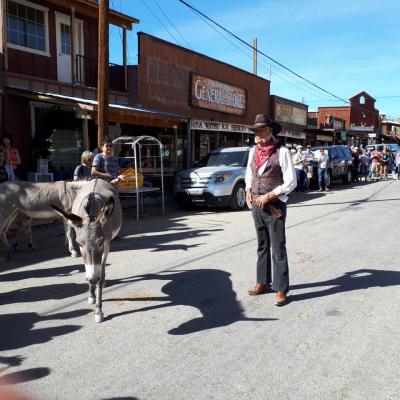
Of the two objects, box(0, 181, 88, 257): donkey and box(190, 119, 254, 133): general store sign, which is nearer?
box(0, 181, 88, 257): donkey

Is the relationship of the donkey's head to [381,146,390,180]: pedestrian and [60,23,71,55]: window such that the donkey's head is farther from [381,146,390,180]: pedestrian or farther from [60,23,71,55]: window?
[381,146,390,180]: pedestrian

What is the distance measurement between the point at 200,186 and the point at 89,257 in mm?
8882

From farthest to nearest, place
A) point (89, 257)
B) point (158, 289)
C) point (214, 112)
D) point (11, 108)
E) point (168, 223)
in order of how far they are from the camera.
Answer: point (214, 112), point (11, 108), point (168, 223), point (158, 289), point (89, 257)

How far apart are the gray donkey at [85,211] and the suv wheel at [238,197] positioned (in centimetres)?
618

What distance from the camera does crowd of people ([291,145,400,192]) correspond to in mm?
18453

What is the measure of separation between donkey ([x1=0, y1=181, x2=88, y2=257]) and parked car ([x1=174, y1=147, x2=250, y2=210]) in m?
6.06

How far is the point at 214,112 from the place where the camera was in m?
22.0

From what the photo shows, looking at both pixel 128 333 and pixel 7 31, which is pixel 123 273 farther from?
pixel 7 31

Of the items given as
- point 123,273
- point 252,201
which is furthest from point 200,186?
point 252,201

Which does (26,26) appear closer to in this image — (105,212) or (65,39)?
(65,39)

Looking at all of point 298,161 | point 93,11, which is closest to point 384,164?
point 298,161

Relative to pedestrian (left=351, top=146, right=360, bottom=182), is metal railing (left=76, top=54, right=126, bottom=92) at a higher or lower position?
higher

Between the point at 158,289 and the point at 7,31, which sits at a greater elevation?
the point at 7,31

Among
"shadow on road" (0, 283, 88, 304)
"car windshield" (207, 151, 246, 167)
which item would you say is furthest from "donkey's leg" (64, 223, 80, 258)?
"car windshield" (207, 151, 246, 167)
